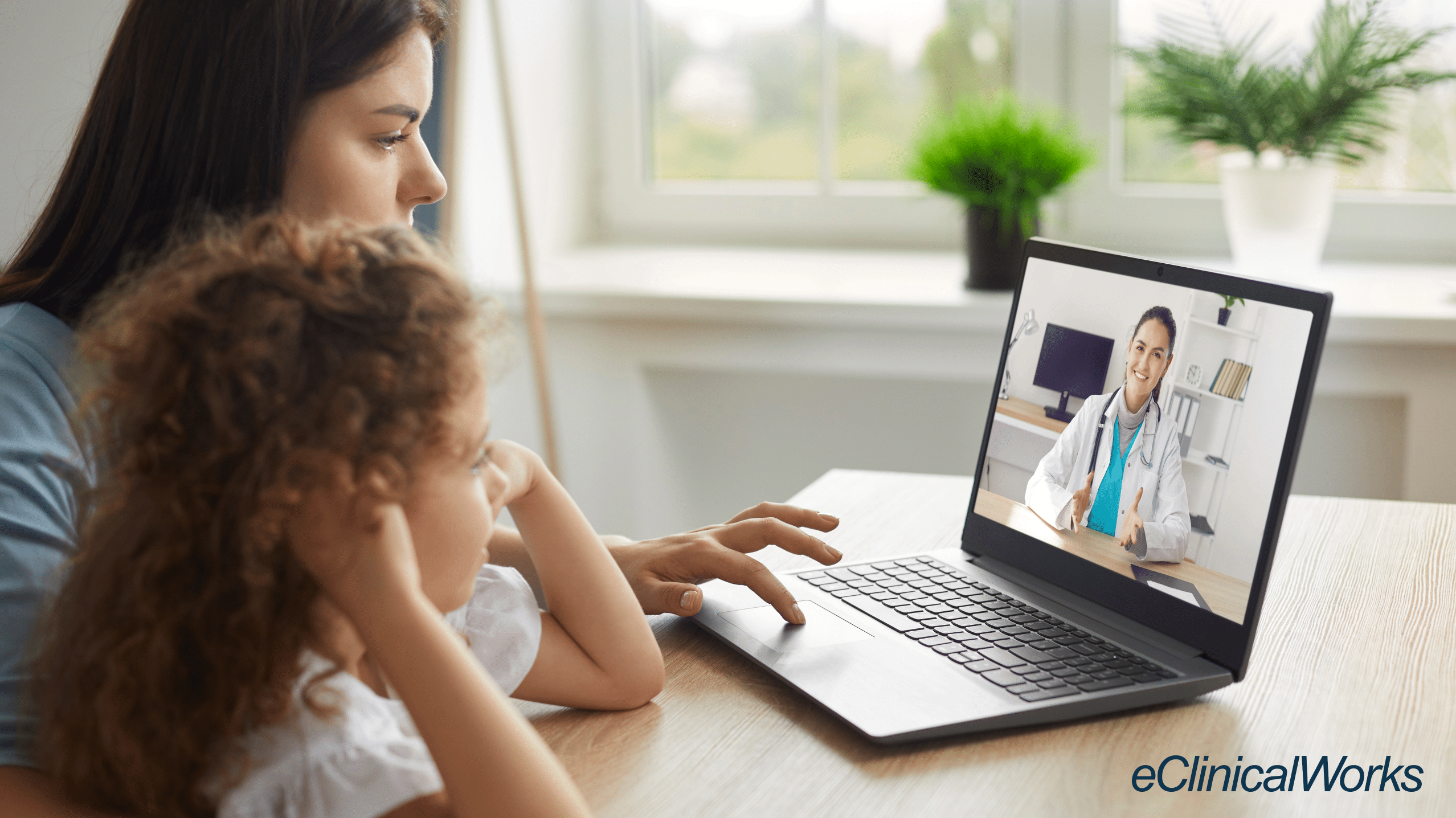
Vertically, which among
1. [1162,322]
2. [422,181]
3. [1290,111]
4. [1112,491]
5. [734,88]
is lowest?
[1112,491]

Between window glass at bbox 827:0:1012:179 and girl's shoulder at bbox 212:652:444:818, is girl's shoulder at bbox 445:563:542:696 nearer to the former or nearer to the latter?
girl's shoulder at bbox 212:652:444:818

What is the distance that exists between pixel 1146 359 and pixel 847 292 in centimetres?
104

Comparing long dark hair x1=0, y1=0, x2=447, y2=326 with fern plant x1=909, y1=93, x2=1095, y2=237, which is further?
fern plant x1=909, y1=93, x2=1095, y2=237

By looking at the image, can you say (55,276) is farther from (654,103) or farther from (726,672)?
(654,103)

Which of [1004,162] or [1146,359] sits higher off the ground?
[1004,162]

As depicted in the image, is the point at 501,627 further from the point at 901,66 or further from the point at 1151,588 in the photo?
the point at 901,66

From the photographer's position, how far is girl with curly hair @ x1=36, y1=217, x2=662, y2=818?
0.48 m

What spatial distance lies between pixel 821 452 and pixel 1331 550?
1.05 metres

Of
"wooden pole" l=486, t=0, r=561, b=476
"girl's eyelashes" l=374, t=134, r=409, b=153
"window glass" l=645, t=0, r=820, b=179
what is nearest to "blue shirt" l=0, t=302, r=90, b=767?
"girl's eyelashes" l=374, t=134, r=409, b=153

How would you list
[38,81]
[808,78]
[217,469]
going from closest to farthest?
[217,469] < [38,81] < [808,78]

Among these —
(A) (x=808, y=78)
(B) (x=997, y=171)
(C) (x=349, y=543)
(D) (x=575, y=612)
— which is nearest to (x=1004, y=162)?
(B) (x=997, y=171)

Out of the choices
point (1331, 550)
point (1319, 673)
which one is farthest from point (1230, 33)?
point (1319, 673)

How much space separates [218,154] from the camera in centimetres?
77

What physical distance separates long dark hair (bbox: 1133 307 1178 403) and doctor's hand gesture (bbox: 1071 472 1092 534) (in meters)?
0.07
